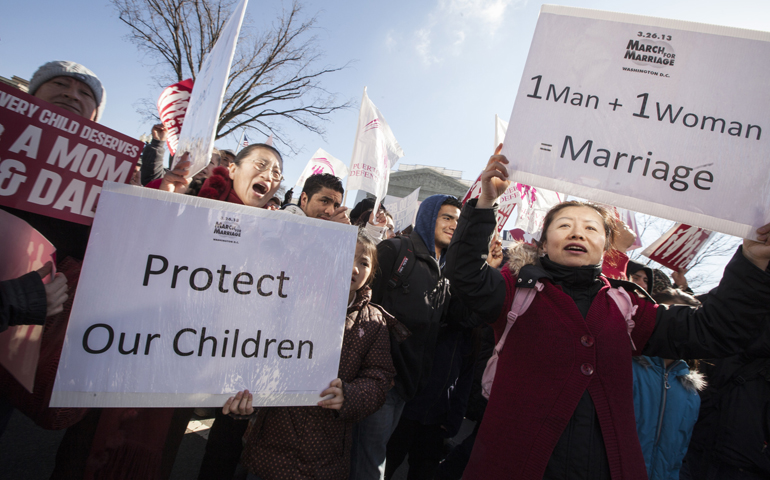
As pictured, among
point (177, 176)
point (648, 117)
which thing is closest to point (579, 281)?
point (648, 117)

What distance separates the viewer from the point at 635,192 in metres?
1.51

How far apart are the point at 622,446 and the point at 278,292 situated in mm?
1455

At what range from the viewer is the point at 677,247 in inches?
169

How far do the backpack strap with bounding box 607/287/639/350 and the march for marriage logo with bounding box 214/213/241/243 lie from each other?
1.65 meters

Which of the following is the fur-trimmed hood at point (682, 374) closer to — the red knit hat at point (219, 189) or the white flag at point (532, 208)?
the red knit hat at point (219, 189)

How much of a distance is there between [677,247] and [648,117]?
3616 mm

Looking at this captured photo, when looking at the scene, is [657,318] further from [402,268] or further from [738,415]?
[738,415]

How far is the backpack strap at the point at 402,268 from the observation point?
8.04 feet

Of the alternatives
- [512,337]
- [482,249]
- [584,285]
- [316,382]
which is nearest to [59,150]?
[316,382]

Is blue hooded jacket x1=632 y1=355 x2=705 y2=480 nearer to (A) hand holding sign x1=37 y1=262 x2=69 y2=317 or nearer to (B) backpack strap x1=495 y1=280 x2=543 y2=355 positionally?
(B) backpack strap x1=495 y1=280 x2=543 y2=355

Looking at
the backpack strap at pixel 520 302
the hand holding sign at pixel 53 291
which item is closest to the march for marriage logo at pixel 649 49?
the backpack strap at pixel 520 302

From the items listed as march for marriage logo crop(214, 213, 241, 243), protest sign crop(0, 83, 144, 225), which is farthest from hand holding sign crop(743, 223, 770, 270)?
protest sign crop(0, 83, 144, 225)

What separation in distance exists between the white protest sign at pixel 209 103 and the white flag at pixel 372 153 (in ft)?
9.08

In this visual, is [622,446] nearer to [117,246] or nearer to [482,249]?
[482,249]
